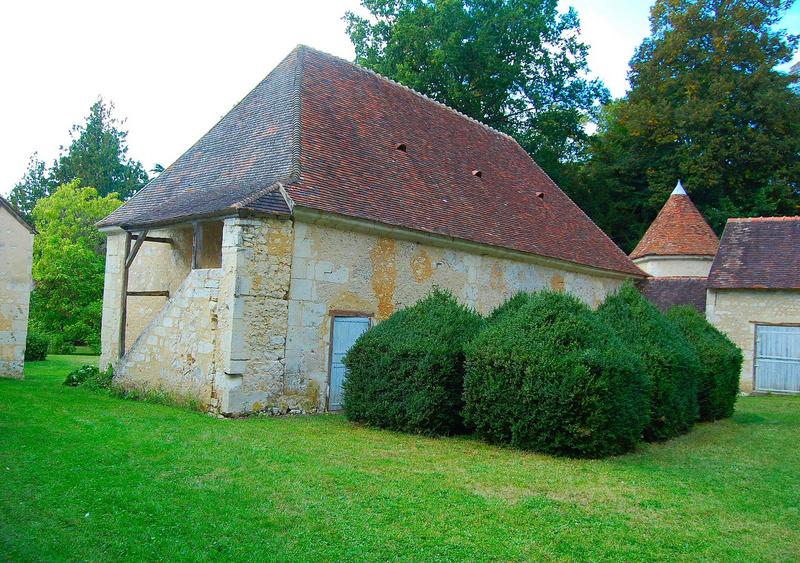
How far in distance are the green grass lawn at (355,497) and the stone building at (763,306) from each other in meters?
10.6

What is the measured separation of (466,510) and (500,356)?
300 cm

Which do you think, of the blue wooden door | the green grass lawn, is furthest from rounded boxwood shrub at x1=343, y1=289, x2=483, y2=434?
the blue wooden door

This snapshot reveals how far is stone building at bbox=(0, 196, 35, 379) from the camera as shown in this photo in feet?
45.3

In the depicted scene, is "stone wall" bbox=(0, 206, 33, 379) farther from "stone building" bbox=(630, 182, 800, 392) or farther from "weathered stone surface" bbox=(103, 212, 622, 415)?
"stone building" bbox=(630, 182, 800, 392)

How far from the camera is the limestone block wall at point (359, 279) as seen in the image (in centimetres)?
1066

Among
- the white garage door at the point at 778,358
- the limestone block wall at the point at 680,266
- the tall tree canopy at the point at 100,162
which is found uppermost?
the tall tree canopy at the point at 100,162

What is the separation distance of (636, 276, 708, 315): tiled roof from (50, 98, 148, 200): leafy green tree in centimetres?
3664

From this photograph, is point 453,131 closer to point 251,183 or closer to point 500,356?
point 251,183

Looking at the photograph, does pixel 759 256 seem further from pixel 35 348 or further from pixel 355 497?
pixel 35 348

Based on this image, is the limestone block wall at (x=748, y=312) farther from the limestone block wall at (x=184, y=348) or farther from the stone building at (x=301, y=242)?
the limestone block wall at (x=184, y=348)

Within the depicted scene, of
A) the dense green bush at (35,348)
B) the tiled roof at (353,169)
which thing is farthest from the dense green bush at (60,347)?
the tiled roof at (353,169)

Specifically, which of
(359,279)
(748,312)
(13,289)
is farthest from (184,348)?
(748,312)

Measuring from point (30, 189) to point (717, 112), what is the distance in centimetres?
4898

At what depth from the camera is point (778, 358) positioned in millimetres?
18438
